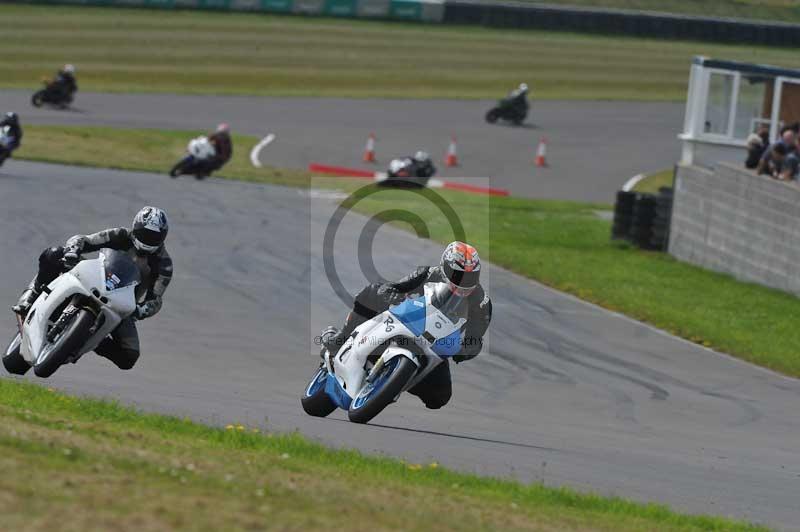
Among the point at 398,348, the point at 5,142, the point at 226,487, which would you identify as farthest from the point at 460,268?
the point at 5,142

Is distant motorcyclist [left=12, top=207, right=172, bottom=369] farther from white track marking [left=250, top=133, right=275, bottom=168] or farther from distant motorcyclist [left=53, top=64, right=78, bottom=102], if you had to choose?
distant motorcyclist [left=53, top=64, right=78, bottom=102]

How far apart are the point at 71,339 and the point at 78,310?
26 cm

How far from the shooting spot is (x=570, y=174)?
38031 mm

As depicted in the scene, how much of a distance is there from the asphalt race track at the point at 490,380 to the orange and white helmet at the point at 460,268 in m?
1.25

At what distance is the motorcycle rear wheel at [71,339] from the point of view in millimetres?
10492

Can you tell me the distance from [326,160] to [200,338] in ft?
72.9

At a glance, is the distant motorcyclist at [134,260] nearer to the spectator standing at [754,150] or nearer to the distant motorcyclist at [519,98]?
the spectator standing at [754,150]

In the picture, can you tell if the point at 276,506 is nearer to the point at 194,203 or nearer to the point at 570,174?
the point at 194,203

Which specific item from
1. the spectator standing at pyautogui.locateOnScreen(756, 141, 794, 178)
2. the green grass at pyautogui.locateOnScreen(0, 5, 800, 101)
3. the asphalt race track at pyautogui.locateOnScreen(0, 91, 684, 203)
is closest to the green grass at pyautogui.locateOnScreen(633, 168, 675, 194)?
the asphalt race track at pyautogui.locateOnScreen(0, 91, 684, 203)

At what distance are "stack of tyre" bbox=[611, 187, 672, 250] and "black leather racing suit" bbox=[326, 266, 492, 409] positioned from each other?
51.4 feet

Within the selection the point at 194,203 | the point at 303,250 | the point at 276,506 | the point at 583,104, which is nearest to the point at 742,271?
the point at 303,250

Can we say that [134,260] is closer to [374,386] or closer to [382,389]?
[374,386]

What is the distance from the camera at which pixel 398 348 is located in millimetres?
10039

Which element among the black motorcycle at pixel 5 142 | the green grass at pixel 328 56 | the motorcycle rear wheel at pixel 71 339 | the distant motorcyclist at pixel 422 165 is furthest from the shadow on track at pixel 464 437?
the green grass at pixel 328 56
